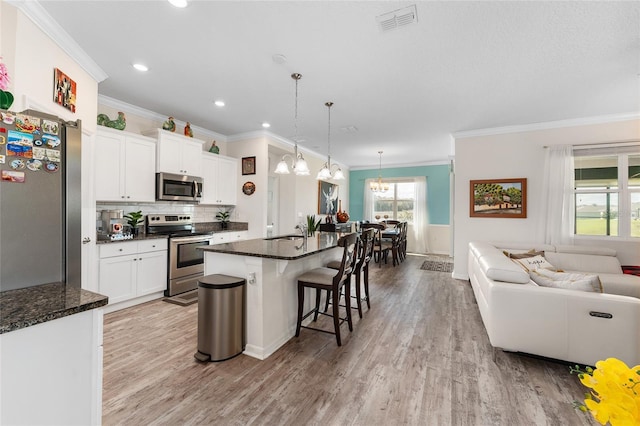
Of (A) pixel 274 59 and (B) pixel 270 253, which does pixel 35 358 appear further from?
(A) pixel 274 59

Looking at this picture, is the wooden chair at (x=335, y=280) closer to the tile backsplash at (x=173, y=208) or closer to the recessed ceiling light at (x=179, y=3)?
the recessed ceiling light at (x=179, y=3)

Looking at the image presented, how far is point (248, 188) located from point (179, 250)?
1.74 meters

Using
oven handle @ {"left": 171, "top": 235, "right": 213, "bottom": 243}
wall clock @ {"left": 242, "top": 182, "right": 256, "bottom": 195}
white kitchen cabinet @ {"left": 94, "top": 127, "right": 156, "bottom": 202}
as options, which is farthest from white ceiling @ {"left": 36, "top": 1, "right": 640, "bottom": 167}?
oven handle @ {"left": 171, "top": 235, "right": 213, "bottom": 243}

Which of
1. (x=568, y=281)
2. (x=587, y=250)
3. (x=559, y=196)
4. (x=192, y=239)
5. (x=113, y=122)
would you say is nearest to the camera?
(x=568, y=281)

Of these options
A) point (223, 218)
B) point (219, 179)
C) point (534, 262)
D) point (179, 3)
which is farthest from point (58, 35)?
point (534, 262)

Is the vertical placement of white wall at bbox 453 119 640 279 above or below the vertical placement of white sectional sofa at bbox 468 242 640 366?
above

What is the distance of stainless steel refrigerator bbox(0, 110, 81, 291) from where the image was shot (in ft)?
3.79

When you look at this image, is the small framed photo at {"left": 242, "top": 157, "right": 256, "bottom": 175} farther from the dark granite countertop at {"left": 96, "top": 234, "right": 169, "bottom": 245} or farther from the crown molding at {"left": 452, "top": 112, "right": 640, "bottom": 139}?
the crown molding at {"left": 452, "top": 112, "right": 640, "bottom": 139}

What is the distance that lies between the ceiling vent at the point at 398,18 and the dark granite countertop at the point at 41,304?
8.13 ft

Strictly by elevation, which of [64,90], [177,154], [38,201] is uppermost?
[64,90]

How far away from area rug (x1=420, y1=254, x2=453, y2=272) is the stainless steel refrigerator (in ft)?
19.2

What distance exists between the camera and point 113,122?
11.7 ft

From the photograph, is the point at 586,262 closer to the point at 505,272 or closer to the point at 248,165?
the point at 505,272

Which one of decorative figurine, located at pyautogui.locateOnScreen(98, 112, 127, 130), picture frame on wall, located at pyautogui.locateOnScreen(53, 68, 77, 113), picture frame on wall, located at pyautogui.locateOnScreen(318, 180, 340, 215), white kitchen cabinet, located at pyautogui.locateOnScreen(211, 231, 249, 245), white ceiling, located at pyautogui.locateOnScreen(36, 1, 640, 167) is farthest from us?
picture frame on wall, located at pyautogui.locateOnScreen(318, 180, 340, 215)
